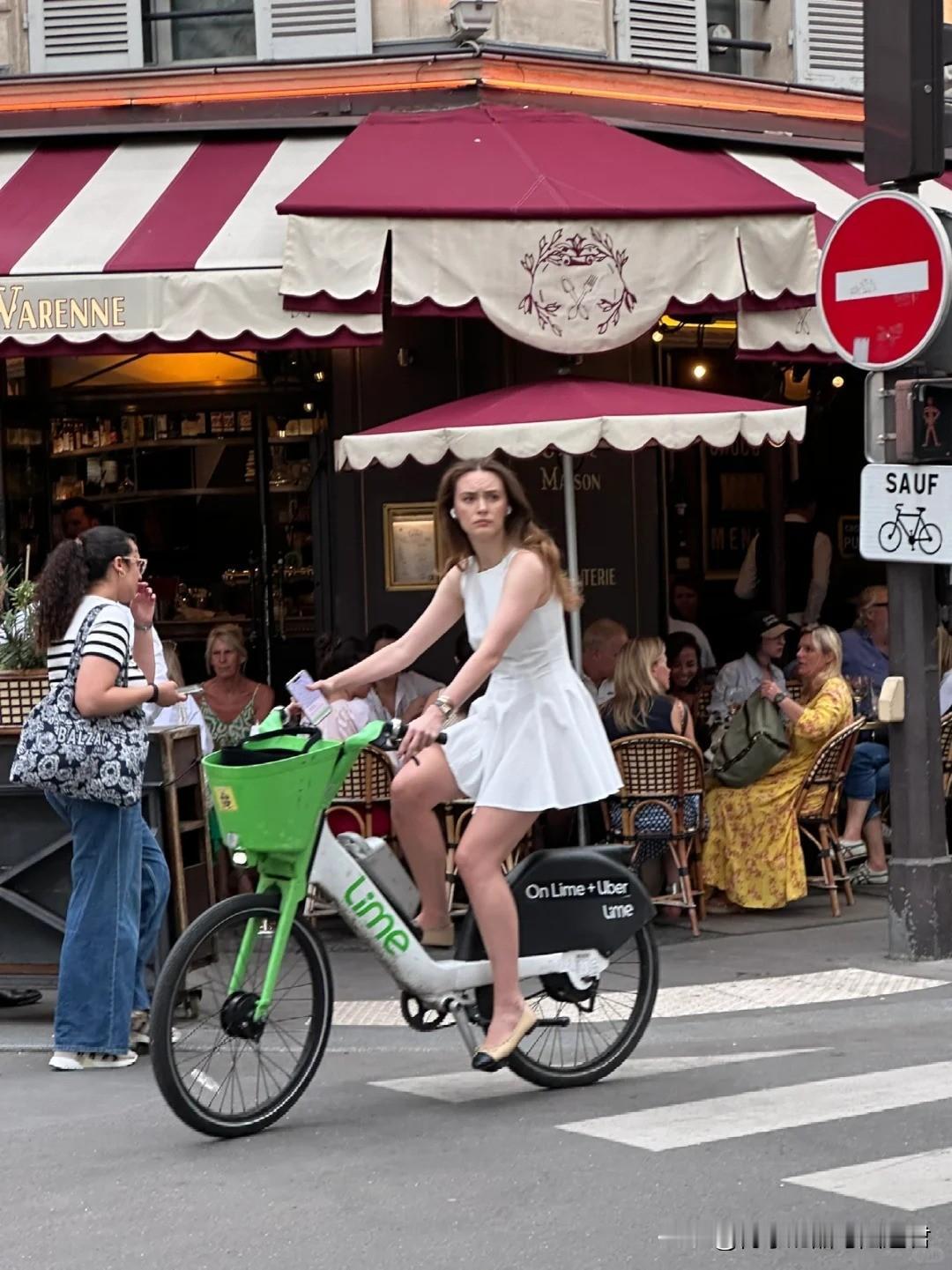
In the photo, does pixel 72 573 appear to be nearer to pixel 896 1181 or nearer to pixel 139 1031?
pixel 139 1031

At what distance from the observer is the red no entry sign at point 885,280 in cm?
842

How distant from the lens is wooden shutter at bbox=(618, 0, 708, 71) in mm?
Answer: 12312

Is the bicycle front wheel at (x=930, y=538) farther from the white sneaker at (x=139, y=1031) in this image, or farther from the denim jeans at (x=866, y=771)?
the white sneaker at (x=139, y=1031)

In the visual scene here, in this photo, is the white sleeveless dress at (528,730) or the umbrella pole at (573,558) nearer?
Result: the white sleeveless dress at (528,730)

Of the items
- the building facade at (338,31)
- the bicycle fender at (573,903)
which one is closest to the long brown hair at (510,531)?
the bicycle fender at (573,903)

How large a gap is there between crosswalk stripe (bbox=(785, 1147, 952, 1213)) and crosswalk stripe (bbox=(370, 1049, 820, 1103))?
53.7 inches

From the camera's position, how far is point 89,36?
1233 centimetres

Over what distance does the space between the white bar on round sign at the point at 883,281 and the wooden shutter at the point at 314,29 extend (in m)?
4.33

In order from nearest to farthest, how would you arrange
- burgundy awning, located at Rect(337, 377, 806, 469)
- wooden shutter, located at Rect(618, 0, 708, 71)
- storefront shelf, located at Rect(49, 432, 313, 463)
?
1. burgundy awning, located at Rect(337, 377, 806, 469)
2. wooden shutter, located at Rect(618, 0, 708, 71)
3. storefront shelf, located at Rect(49, 432, 313, 463)

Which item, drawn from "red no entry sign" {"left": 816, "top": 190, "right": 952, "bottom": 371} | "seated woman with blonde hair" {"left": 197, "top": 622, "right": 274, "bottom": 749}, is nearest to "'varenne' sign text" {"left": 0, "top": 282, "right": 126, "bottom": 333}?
"seated woman with blonde hair" {"left": 197, "top": 622, "right": 274, "bottom": 749}

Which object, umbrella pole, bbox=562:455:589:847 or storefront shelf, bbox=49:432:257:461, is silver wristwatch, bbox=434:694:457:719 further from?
storefront shelf, bbox=49:432:257:461

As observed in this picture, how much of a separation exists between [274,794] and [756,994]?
333 centimetres

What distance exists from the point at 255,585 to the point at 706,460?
3214 millimetres

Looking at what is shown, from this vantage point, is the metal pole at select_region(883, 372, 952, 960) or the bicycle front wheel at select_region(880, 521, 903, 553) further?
the metal pole at select_region(883, 372, 952, 960)
